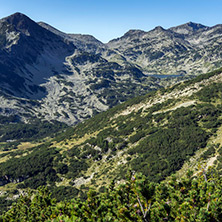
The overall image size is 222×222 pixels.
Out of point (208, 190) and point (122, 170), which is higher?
point (208, 190)

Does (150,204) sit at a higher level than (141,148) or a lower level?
higher

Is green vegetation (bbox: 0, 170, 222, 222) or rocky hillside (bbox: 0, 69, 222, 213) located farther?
rocky hillside (bbox: 0, 69, 222, 213)

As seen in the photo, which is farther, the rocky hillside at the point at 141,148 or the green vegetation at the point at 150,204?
the rocky hillside at the point at 141,148

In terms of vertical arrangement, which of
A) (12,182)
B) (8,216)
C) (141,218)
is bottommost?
(12,182)

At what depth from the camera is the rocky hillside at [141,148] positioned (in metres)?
70.8

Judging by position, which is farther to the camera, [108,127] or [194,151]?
[108,127]

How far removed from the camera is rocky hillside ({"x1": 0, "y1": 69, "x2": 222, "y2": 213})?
232 ft

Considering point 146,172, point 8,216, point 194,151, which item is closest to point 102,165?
point 146,172

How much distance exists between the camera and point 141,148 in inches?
3297

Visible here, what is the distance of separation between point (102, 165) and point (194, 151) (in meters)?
38.8

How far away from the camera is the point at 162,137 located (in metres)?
83.2

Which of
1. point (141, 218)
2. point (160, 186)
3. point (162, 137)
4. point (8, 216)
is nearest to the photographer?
point (141, 218)

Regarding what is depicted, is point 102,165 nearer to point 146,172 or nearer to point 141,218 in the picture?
point 146,172

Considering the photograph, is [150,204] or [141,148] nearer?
[150,204]
